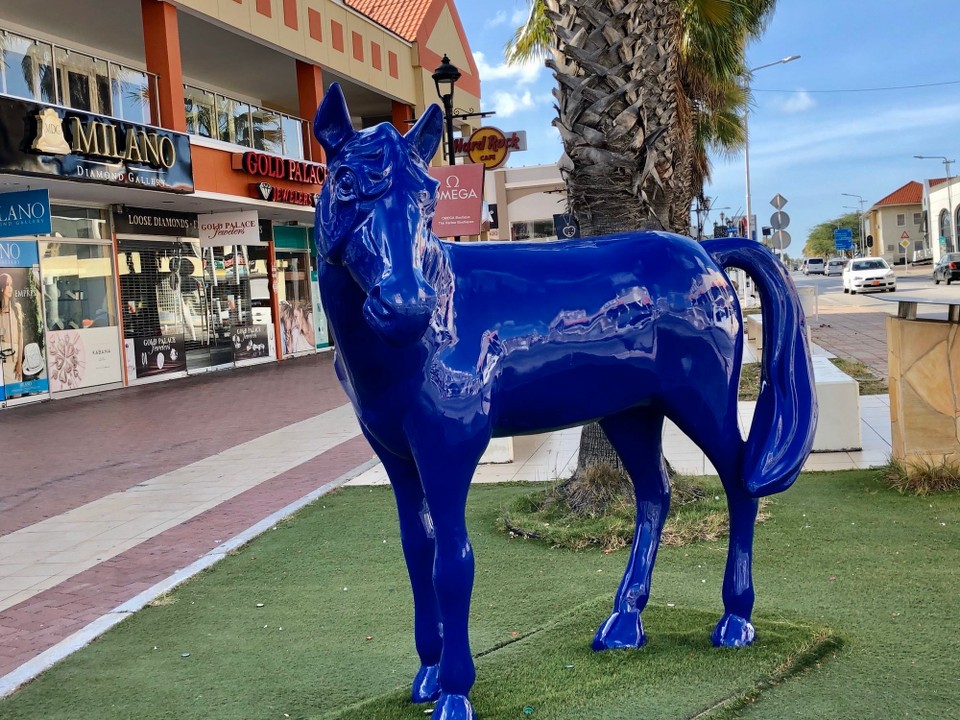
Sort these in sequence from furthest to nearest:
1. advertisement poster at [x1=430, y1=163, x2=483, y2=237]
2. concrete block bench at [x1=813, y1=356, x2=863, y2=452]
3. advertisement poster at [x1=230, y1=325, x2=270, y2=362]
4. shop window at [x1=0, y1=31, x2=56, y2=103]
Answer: advertisement poster at [x1=230, y1=325, x2=270, y2=362] < shop window at [x1=0, y1=31, x2=56, y2=103] < advertisement poster at [x1=430, y1=163, x2=483, y2=237] < concrete block bench at [x1=813, y1=356, x2=863, y2=452]

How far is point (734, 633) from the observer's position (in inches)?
125

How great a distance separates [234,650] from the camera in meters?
3.96

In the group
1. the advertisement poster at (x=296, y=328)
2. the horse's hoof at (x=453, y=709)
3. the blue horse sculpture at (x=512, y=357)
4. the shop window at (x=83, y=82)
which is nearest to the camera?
the blue horse sculpture at (x=512, y=357)

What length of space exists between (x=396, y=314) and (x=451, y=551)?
872 mm

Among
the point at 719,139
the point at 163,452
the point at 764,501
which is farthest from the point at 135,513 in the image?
the point at 719,139

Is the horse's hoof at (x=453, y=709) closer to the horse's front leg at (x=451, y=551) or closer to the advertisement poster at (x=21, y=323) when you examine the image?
the horse's front leg at (x=451, y=551)

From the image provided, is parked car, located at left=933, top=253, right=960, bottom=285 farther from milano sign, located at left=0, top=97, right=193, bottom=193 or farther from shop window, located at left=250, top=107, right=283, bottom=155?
milano sign, located at left=0, top=97, right=193, bottom=193

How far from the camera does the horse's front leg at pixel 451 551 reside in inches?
98.4

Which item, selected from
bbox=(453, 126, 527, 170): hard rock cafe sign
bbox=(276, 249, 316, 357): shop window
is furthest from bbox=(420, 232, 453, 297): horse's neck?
bbox=(276, 249, 316, 357): shop window

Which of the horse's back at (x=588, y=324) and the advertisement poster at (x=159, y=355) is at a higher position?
the horse's back at (x=588, y=324)

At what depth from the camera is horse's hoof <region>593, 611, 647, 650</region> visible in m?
3.24

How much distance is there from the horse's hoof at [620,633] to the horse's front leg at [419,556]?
2.15ft

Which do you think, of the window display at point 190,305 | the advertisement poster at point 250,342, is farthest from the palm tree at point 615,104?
the advertisement poster at point 250,342

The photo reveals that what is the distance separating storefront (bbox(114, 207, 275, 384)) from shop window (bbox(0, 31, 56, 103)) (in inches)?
128
